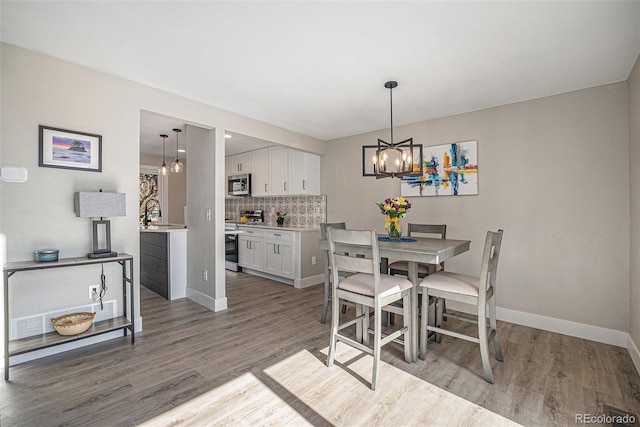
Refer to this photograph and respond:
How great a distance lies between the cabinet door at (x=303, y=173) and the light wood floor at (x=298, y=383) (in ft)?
8.42

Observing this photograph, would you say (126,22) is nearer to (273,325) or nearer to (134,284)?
(134,284)

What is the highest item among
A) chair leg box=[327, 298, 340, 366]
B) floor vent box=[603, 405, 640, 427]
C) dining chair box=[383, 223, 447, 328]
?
dining chair box=[383, 223, 447, 328]

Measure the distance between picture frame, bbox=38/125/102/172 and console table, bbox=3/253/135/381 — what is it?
2.54 feet

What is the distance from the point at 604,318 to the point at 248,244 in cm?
475

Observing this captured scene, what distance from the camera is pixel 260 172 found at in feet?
18.2

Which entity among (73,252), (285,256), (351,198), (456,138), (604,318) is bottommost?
(604,318)

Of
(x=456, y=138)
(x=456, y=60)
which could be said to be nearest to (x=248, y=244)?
(x=456, y=138)

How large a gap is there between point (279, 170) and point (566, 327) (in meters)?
4.30

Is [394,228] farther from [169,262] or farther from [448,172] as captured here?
[169,262]

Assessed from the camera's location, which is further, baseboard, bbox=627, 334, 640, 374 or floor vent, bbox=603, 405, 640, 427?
baseboard, bbox=627, 334, 640, 374

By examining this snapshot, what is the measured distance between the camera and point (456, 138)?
3.57 metres

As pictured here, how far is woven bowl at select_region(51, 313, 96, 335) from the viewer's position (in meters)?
2.25

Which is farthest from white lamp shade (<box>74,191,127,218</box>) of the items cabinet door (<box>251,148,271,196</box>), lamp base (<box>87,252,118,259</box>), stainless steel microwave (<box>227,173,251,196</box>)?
stainless steel microwave (<box>227,173,251,196</box>)

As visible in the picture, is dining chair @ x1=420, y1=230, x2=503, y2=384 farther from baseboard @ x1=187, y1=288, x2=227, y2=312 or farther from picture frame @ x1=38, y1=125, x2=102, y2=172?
picture frame @ x1=38, y1=125, x2=102, y2=172
